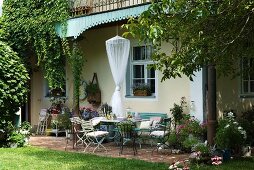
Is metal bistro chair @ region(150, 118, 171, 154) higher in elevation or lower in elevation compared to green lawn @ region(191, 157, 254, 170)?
higher

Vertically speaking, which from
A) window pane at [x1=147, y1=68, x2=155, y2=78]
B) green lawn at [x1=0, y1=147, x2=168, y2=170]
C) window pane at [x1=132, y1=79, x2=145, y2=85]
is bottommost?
green lawn at [x1=0, y1=147, x2=168, y2=170]

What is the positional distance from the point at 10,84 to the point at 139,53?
12.5 ft

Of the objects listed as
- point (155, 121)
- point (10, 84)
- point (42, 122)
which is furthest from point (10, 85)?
point (42, 122)

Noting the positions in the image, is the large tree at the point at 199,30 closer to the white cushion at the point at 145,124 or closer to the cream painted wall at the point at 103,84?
the white cushion at the point at 145,124

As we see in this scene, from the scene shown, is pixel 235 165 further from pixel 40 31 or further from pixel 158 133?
pixel 40 31

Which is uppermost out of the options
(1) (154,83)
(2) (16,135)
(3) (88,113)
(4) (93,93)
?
(1) (154,83)

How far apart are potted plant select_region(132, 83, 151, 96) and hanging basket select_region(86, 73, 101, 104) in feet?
4.84

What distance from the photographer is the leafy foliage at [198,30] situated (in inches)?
206

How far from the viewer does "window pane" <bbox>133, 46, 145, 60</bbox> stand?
13336 millimetres

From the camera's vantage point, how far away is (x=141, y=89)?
43.0ft

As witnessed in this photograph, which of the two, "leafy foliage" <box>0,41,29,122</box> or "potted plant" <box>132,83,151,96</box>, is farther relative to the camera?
"potted plant" <box>132,83,151,96</box>

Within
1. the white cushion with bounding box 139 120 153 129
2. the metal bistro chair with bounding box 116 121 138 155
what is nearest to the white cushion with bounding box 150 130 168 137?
the white cushion with bounding box 139 120 153 129

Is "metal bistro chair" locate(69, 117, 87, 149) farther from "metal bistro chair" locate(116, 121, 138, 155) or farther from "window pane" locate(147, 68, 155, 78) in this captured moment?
"window pane" locate(147, 68, 155, 78)

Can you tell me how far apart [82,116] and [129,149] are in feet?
9.46
